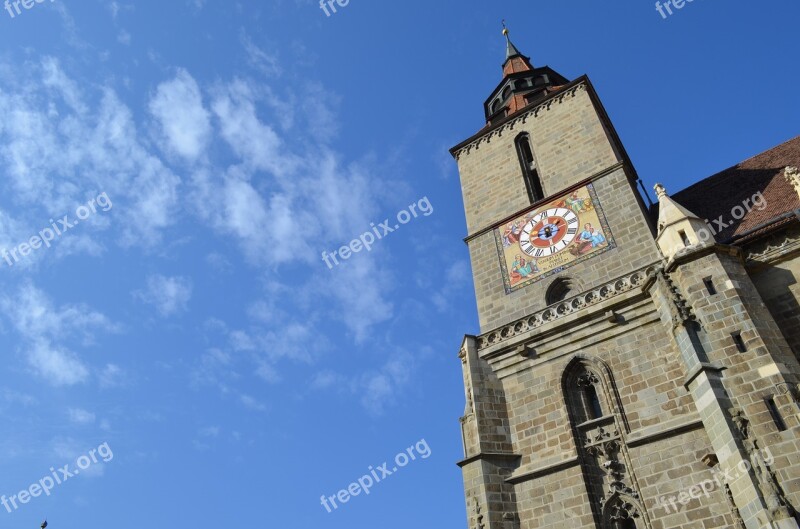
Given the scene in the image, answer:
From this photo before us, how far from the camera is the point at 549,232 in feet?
55.9

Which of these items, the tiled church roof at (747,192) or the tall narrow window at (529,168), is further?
the tall narrow window at (529,168)

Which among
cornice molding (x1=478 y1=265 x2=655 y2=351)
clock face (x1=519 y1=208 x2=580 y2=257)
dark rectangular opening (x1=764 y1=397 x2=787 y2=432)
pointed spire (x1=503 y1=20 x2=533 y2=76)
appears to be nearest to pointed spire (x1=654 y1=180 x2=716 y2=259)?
cornice molding (x1=478 y1=265 x2=655 y2=351)

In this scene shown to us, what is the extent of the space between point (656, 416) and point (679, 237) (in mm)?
3818

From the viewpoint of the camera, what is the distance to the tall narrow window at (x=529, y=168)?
62.3ft

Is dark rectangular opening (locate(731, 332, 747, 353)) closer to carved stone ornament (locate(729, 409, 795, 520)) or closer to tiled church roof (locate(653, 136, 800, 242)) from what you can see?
carved stone ornament (locate(729, 409, 795, 520))

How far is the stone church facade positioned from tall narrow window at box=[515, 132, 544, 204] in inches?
12.2

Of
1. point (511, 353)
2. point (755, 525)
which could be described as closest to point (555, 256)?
point (511, 353)

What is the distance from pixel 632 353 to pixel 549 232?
188 inches

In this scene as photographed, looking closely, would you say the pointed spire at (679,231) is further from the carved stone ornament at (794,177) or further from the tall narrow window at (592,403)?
the tall narrow window at (592,403)

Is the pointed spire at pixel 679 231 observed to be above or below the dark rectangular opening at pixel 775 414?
above

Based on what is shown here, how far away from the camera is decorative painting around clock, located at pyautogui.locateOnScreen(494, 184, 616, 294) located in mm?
15953

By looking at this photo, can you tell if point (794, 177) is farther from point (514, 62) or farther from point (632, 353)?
point (514, 62)

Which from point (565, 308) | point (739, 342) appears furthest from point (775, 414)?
point (565, 308)

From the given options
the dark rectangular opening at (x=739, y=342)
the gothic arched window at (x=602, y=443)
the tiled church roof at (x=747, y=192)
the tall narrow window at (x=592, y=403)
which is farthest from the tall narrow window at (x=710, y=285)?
the tall narrow window at (x=592, y=403)
